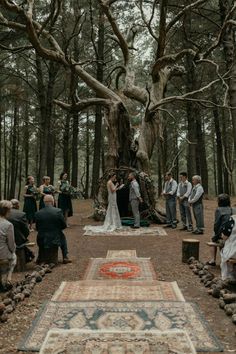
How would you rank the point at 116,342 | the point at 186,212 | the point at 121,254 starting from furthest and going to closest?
1. the point at 186,212
2. the point at 121,254
3. the point at 116,342

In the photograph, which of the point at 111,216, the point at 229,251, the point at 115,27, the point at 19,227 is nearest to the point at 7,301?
the point at 19,227

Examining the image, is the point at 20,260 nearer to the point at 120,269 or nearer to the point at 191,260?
the point at 120,269

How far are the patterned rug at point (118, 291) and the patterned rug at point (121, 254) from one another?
2284mm

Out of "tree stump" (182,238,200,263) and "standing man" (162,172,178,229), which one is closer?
"tree stump" (182,238,200,263)

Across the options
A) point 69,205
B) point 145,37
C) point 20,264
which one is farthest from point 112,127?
point 145,37

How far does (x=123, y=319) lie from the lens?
16.0ft

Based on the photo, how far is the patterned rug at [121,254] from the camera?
9156mm

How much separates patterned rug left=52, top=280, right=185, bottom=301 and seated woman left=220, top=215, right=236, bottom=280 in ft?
2.70

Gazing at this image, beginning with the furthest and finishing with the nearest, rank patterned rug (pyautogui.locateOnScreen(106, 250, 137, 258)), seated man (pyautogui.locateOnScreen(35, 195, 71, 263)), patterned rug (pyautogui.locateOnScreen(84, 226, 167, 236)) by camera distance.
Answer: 1. patterned rug (pyautogui.locateOnScreen(84, 226, 167, 236))
2. patterned rug (pyautogui.locateOnScreen(106, 250, 137, 258))
3. seated man (pyautogui.locateOnScreen(35, 195, 71, 263))

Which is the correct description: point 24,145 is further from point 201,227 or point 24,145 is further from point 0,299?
point 0,299

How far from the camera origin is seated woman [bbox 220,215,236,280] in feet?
20.9

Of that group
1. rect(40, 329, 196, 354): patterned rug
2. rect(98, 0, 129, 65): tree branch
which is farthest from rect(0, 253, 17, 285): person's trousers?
rect(98, 0, 129, 65): tree branch

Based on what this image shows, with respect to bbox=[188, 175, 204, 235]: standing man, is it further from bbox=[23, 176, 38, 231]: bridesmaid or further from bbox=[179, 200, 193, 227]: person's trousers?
bbox=[23, 176, 38, 231]: bridesmaid

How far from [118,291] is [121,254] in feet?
10.5
